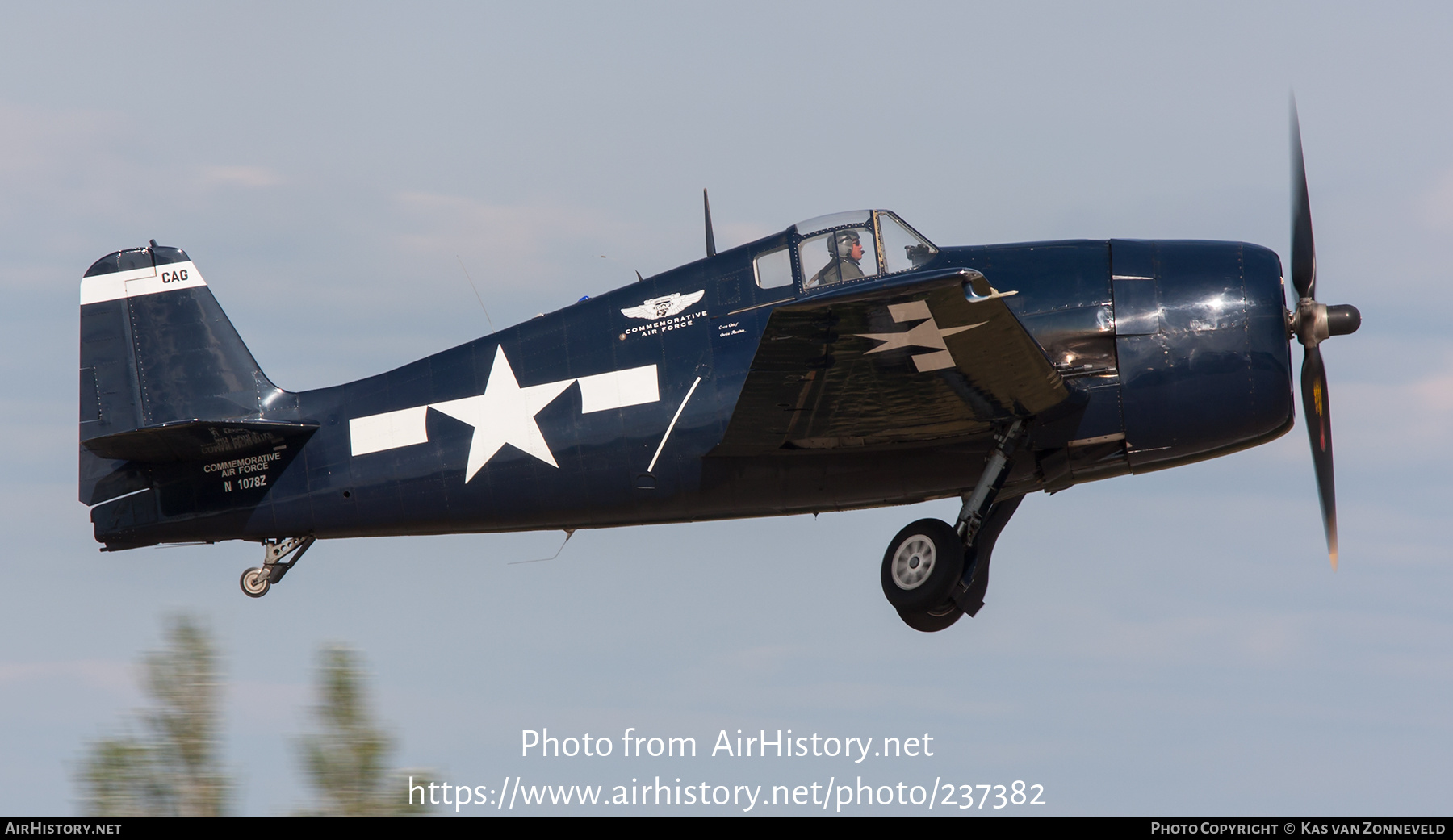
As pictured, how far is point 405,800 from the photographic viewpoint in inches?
414

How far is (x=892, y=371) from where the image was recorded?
9438 mm

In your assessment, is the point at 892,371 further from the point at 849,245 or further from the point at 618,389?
the point at 618,389

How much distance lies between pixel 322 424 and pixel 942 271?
6067 millimetres

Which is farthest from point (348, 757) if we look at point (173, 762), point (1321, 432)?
point (1321, 432)

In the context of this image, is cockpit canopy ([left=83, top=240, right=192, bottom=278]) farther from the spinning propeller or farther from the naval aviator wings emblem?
the spinning propeller

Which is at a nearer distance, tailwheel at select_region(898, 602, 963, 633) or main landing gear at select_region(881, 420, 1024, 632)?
main landing gear at select_region(881, 420, 1024, 632)

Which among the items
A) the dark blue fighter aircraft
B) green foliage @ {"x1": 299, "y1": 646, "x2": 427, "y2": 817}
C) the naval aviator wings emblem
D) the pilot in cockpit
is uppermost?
the pilot in cockpit

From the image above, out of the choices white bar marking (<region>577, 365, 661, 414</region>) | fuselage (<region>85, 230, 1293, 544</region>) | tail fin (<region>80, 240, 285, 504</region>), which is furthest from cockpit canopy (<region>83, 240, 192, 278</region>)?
white bar marking (<region>577, 365, 661, 414</region>)

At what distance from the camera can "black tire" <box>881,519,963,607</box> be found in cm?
1023

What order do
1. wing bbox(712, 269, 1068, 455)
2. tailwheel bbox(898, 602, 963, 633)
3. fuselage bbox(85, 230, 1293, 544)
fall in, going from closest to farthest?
1. wing bbox(712, 269, 1068, 455)
2. fuselage bbox(85, 230, 1293, 544)
3. tailwheel bbox(898, 602, 963, 633)

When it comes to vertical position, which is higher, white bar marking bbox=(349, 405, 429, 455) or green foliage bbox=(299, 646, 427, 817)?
white bar marking bbox=(349, 405, 429, 455)

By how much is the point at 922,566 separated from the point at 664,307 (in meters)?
2.75

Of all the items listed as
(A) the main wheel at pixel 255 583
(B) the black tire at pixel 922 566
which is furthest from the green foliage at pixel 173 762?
(B) the black tire at pixel 922 566
